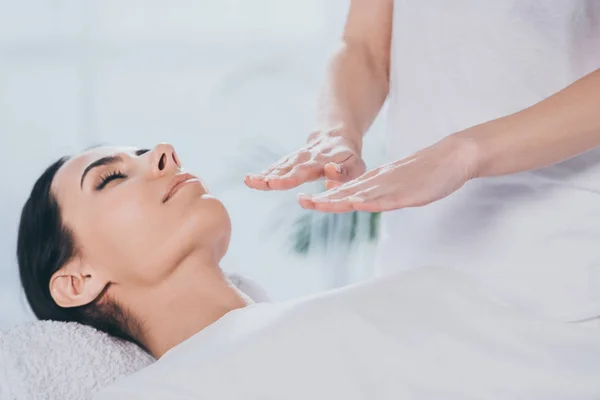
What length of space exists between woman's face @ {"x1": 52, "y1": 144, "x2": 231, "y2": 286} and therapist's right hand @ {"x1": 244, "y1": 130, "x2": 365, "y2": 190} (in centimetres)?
26

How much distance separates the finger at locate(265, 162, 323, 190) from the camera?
4.23 ft

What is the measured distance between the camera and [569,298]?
1.22 meters

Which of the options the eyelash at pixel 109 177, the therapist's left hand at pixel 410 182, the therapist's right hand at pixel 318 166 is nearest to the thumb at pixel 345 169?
the therapist's right hand at pixel 318 166

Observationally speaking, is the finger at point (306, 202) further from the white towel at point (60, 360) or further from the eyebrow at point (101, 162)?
the eyebrow at point (101, 162)

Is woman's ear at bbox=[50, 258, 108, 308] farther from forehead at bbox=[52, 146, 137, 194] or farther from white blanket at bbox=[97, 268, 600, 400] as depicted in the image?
white blanket at bbox=[97, 268, 600, 400]

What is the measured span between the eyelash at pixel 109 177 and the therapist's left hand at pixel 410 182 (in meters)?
0.56

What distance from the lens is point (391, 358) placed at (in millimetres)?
1179

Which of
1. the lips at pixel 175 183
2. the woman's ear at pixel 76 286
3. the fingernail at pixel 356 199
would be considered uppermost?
the fingernail at pixel 356 199

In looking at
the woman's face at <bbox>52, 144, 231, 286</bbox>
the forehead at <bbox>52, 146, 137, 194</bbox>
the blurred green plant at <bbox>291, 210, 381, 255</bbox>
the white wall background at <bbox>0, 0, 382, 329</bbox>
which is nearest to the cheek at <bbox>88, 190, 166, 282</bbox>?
the woman's face at <bbox>52, 144, 231, 286</bbox>

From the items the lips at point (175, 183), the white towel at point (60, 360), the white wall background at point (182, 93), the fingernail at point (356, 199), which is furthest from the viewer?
the white wall background at point (182, 93)

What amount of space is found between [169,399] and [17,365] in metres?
0.36

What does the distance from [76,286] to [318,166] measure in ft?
1.78

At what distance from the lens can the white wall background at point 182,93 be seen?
3244 millimetres

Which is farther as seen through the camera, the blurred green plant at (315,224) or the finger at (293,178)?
the blurred green plant at (315,224)
